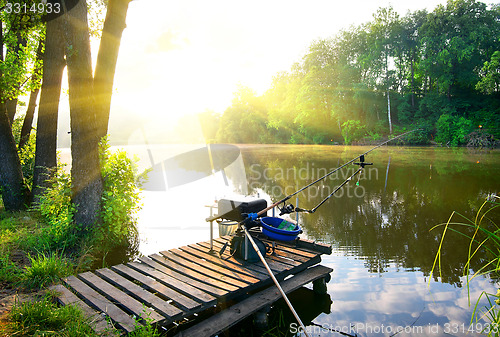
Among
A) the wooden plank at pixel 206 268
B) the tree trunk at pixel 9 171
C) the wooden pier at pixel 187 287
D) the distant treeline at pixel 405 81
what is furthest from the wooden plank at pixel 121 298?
the distant treeline at pixel 405 81

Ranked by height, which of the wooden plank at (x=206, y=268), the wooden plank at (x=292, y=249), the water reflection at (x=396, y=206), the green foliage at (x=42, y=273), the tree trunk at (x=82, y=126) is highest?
the tree trunk at (x=82, y=126)

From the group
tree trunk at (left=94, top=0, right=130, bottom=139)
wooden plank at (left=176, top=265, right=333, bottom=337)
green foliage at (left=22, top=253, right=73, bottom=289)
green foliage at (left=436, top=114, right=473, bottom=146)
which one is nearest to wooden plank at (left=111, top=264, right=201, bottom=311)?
wooden plank at (left=176, top=265, right=333, bottom=337)

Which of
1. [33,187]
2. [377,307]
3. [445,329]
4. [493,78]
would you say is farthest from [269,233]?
[493,78]

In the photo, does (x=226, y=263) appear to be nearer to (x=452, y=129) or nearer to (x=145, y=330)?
(x=145, y=330)

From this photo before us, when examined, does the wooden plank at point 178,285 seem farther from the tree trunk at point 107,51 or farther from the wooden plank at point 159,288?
the tree trunk at point 107,51

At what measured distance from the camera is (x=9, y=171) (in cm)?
866

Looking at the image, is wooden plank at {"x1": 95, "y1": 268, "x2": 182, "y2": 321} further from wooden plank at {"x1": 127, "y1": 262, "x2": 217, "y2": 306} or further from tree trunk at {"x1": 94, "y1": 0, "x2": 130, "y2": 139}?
tree trunk at {"x1": 94, "y1": 0, "x2": 130, "y2": 139}

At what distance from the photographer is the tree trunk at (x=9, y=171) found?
852cm

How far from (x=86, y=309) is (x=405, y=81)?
4679 centimetres

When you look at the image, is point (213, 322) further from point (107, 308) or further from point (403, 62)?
point (403, 62)

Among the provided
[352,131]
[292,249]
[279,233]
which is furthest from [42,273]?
[352,131]

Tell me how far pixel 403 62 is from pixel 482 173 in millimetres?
29763

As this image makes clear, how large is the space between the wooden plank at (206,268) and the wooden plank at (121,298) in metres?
1.20

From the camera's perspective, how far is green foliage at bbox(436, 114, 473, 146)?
106ft
